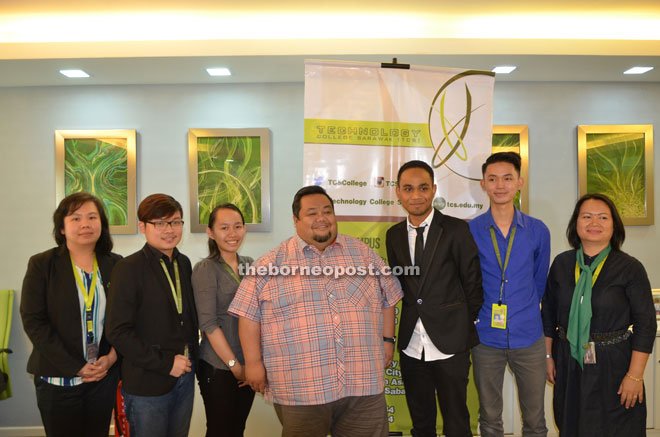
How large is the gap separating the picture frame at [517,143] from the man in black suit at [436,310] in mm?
2199

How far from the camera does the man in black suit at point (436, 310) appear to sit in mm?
2352

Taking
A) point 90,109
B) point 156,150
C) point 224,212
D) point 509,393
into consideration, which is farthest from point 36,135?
point 509,393

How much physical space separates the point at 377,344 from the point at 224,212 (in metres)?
1.09

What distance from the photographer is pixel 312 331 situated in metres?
2.14

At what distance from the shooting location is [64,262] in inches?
91.1

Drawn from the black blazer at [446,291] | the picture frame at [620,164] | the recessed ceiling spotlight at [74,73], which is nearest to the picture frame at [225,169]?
the recessed ceiling spotlight at [74,73]

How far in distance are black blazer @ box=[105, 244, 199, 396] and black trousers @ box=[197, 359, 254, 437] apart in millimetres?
253

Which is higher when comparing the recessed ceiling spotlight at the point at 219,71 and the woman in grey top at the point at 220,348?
the recessed ceiling spotlight at the point at 219,71

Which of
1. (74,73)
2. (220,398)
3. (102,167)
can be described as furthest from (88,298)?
(74,73)

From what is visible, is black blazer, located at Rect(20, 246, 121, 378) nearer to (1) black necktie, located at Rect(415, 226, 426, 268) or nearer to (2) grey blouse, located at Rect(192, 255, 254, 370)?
(2) grey blouse, located at Rect(192, 255, 254, 370)

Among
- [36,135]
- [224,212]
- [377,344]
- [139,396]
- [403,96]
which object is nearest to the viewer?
[139,396]

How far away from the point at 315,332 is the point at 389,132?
1514 mm

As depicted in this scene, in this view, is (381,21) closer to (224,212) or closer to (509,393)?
(224,212)

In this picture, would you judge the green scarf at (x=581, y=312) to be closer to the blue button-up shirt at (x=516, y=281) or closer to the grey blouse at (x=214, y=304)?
the blue button-up shirt at (x=516, y=281)
